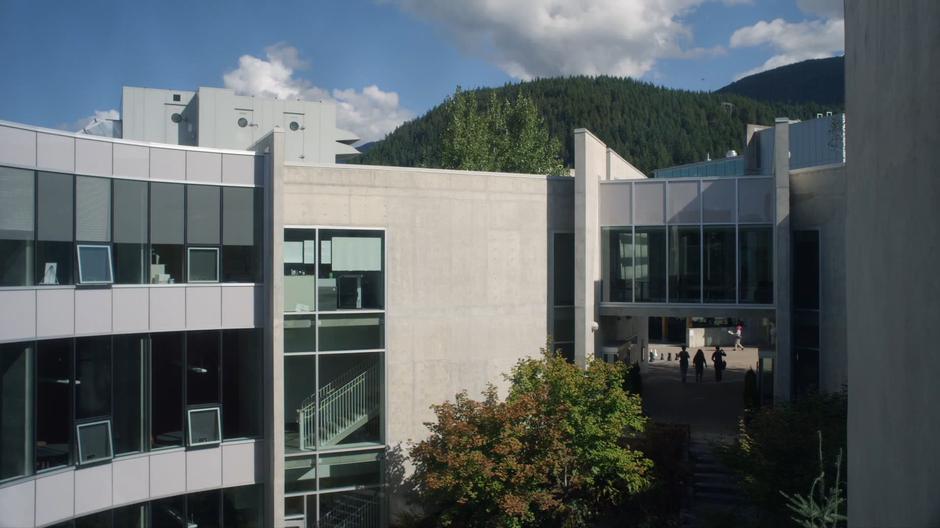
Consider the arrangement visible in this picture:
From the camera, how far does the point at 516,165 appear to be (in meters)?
47.3

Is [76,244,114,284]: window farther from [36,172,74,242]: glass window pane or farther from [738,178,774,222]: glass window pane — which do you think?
[738,178,774,222]: glass window pane

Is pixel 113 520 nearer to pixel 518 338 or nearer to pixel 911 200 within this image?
pixel 518 338

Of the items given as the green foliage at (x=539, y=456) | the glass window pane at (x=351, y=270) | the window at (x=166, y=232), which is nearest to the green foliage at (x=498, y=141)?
the glass window pane at (x=351, y=270)

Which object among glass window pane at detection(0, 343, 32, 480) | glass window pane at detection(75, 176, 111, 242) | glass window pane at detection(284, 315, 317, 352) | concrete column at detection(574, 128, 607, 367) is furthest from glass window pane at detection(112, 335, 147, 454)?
concrete column at detection(574, 128, 607, 367)

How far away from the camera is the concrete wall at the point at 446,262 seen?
70.7ft

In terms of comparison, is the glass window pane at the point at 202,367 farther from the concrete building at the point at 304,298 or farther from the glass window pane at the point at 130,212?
the glass window pane at the point at 130,212

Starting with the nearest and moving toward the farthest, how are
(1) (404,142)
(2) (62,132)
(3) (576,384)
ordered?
(2) (62,132) < (3) (576,384) < (1) (404,142)

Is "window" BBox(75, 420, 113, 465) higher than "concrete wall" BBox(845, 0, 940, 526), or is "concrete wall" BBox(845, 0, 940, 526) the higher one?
"concrete wall" BBox(845, 0, 940, 526)

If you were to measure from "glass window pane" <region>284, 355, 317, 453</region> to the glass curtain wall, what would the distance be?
1.0 inches

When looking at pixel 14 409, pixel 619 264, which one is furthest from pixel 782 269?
pixel 14 409

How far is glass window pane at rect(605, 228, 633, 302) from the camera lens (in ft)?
82.0

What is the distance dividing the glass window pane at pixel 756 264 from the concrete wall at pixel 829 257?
47.2 inches

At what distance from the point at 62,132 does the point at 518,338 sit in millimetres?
13038

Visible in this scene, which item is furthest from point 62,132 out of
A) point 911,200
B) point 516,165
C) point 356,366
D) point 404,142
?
point 404,142
